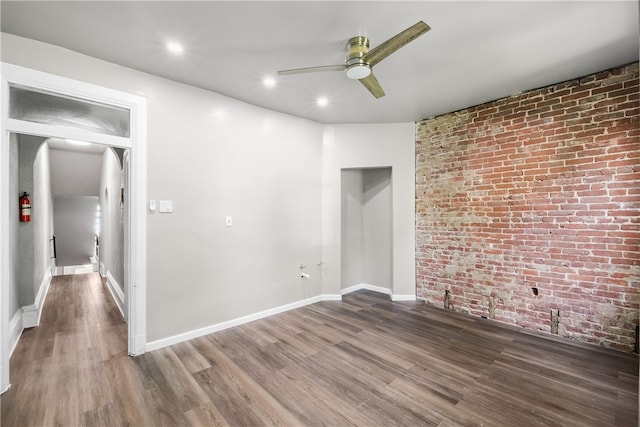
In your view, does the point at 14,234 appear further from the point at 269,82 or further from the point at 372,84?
the point at 372,84

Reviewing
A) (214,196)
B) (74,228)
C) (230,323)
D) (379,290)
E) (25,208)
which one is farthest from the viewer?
(74,228)

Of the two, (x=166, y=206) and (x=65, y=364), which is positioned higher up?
(x=166, y=206)

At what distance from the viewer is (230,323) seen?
321 centimetres

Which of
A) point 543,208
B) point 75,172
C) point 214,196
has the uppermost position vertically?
point 75,172

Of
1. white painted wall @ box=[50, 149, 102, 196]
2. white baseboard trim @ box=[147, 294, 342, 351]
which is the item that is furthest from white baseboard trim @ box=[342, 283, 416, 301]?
white painted wall @ box=[50, 149, 102, 196]

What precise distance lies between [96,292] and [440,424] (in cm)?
574

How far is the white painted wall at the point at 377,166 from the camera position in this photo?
4.24 m

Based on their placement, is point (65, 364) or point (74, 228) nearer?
point (65, 364)

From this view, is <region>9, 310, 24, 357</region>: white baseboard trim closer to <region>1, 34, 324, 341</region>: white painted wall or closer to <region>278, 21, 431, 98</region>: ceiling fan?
<region>1, 34, 324, 341</region>: white painted wall

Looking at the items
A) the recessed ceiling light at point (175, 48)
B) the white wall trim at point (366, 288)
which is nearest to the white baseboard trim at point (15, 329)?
the recessed ceiling light at point (175, 48)

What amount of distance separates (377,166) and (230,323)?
3.07 meters

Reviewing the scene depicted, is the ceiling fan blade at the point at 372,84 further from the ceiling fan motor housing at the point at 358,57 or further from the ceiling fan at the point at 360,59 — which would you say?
the ceiling fan motor housing at the point at 358,57

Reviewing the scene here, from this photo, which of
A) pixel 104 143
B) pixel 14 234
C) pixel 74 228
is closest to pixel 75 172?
pixel 74 228

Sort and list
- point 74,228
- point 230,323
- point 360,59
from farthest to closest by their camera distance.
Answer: point 74,228 < point 230,323 < point 360,59
